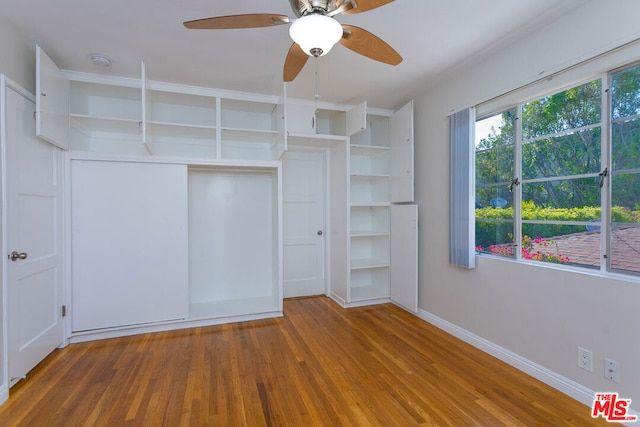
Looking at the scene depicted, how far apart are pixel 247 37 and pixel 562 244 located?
2.83 m

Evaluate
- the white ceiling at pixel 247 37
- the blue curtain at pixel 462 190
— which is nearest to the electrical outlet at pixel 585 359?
the blue curtain at pixel 462 190

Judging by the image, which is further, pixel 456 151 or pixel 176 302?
pixel 176 302

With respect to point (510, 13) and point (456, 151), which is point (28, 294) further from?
point (510, 13)

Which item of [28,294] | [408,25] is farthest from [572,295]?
[28,294]

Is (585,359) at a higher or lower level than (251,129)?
lower

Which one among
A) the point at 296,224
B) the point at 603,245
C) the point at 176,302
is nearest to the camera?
the point at 603,245

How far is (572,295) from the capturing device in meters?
2.00

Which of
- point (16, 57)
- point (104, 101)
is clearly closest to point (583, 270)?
point (16, 57)

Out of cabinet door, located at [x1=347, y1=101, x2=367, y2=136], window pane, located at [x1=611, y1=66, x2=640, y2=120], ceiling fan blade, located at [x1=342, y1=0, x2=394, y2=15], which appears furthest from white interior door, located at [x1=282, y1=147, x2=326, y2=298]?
window pane, located at [x1=611, y1=66, x2=640, y2=120]

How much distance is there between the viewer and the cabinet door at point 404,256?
3408 mm

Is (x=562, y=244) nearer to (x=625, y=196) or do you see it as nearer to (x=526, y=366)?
(x=625, y=196)

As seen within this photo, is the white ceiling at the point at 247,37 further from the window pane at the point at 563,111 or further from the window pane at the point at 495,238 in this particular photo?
the window pane at the point at 495,238

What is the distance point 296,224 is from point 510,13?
3.11 metres

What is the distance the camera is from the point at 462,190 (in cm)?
280
